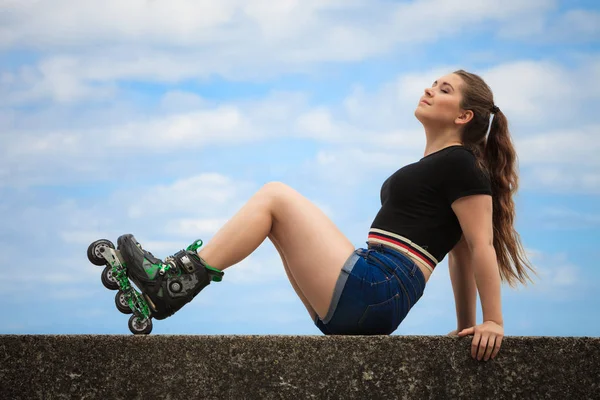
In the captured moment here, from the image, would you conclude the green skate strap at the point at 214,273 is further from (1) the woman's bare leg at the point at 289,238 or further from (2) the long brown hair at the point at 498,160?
(2) the long brown hair at the point at 498,160

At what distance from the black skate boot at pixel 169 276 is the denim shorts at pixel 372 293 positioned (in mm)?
639

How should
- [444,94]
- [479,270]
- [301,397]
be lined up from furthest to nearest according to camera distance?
1. [444,94]
2. [479,270]
3. [301,397]

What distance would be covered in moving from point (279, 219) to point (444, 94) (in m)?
1.26

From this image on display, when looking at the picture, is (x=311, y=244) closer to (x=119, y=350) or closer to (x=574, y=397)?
(x=119, y=350)

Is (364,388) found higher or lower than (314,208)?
lower

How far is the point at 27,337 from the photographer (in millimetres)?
3809

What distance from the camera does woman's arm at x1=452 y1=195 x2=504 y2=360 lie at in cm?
376

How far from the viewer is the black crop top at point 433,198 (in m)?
4.06

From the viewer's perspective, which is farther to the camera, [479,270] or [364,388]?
[479,270]

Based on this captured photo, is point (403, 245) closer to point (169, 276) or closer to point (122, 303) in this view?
point (169, 276)

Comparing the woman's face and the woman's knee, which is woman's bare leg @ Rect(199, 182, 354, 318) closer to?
the woman's knee

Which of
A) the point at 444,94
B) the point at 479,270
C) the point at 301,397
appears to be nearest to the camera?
the point at 301,397

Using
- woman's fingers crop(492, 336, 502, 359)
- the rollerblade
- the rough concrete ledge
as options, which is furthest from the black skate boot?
woman's fingers crop(492, 336, 502, 359)

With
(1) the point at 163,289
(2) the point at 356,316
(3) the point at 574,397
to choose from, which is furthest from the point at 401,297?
(1) the point at 163,289
